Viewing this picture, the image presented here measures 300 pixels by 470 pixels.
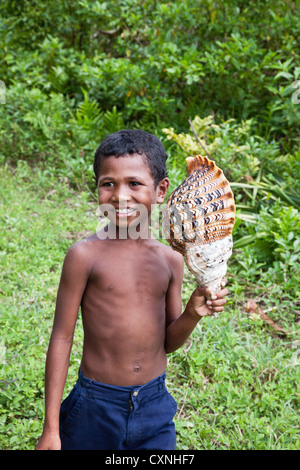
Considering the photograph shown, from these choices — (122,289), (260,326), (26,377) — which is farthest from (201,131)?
(122,289)

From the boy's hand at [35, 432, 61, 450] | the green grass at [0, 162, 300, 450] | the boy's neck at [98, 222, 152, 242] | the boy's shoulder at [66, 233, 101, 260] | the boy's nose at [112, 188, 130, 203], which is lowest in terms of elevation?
the boy's hand at [35, 432, 61, 450]

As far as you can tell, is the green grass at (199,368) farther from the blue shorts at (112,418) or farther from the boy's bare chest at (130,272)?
the boy's bare chest at (130,272)

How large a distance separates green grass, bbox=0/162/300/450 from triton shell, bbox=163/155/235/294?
3.93ft

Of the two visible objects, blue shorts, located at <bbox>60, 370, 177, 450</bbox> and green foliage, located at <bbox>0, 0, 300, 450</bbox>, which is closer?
blue shorts, located at <bbox>60, 370, 177, 450</bbox>

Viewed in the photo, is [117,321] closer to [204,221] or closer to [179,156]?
[204,221]

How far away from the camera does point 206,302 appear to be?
145cm

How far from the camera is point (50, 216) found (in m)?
4.20

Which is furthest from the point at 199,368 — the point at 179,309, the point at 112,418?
the point at 112,418

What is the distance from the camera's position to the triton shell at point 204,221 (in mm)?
1349

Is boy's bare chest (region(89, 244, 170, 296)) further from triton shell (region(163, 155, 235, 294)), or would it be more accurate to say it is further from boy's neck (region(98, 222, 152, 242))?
triton shell (region(163, 155, 235, 294))

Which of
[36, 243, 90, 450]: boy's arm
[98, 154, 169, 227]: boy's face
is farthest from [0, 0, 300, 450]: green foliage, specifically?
[98, 154, 169, 227]: boy's face

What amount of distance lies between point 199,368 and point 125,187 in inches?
58.8

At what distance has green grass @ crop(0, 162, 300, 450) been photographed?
2.28m
